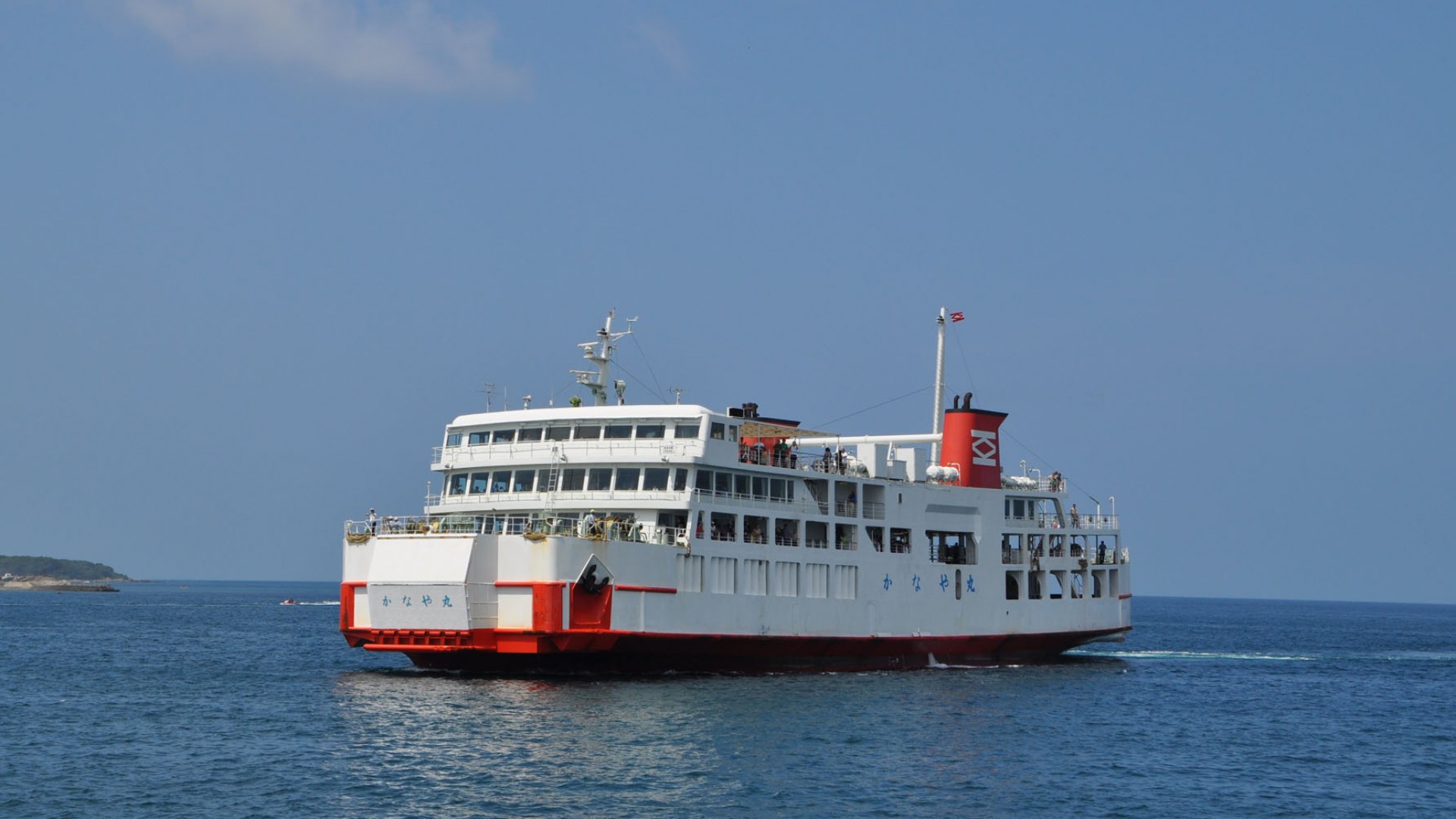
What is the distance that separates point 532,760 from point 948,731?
11.2 meters

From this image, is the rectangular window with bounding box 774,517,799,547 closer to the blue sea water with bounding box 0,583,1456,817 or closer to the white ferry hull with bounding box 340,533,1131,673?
the white ferry hull with bounding box 340,533,1131,673

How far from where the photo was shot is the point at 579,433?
45.4 meters

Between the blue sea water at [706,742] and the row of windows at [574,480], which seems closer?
the blue sea water at [706,742]

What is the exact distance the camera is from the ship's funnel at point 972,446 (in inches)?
2115

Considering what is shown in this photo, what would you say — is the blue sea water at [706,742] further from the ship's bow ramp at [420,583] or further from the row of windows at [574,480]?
the row of windows at [574,480]

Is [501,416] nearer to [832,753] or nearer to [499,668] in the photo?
[499,668]

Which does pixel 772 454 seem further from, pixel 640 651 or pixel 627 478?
pixel 640 651

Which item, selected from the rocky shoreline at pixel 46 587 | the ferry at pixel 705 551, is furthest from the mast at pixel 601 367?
the rocky shoreline at pixel 46 587

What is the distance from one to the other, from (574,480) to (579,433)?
59.0 inches

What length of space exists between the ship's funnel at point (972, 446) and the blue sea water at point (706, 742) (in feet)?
23.2

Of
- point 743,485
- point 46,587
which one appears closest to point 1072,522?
point 743,485

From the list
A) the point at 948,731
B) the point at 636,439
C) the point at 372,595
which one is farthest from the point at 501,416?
the point at 948,731

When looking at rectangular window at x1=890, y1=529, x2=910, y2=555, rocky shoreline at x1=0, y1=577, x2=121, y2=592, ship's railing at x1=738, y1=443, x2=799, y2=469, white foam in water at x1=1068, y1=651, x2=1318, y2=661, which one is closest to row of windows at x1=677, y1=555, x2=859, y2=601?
rectangular window at x1=890, y1=529, x2=910, y2=555

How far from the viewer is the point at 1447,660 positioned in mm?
69938
